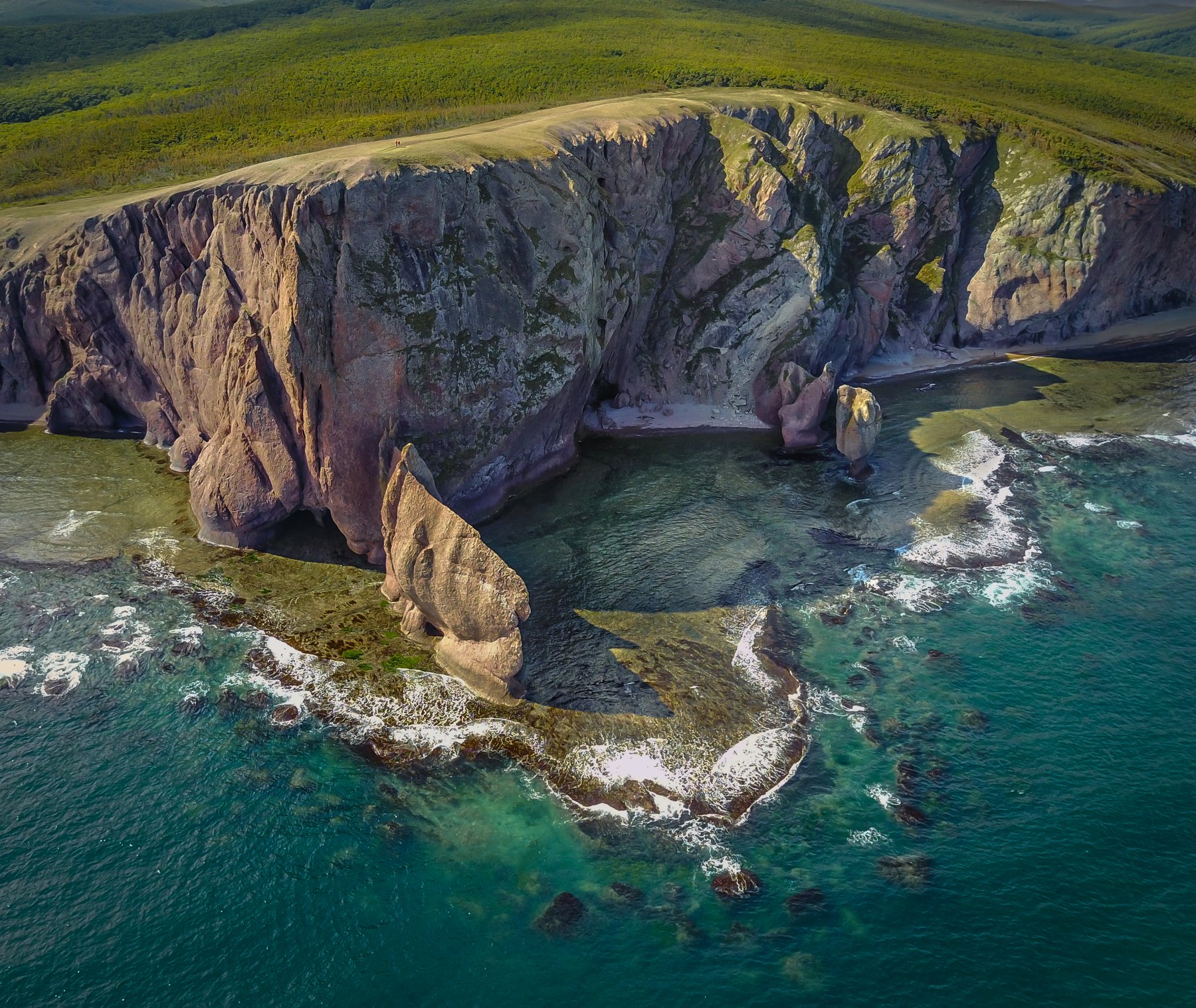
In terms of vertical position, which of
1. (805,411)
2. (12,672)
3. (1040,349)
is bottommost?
(12,672)

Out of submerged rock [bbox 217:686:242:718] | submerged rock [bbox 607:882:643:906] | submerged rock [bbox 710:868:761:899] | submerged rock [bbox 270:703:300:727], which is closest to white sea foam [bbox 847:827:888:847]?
submerged rock [bbox 710:868:761:899]

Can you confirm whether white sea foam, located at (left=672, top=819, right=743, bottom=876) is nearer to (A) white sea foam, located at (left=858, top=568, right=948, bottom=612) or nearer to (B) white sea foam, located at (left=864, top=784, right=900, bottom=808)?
(B) white sea foam, located at (left=864, top=784, right=900, bottom=808)

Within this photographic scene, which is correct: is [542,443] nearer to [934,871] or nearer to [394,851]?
[394,851]

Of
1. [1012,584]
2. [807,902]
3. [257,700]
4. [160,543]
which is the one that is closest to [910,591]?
[1012,584]

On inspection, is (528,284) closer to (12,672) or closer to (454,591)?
(454,591)

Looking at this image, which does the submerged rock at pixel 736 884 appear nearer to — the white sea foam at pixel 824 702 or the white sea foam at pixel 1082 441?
the white sea foam at pixel 824 702

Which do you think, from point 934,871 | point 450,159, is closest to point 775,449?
point 450,159
